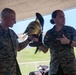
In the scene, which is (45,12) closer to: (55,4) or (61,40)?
(55,4)

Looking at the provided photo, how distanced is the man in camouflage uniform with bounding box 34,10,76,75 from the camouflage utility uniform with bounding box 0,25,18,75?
0.40 meters

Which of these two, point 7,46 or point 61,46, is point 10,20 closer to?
point 7,46

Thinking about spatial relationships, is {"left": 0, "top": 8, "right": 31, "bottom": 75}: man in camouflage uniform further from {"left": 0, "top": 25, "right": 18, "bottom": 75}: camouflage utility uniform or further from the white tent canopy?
the white tent canopy

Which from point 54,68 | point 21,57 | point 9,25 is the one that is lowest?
point 21,57

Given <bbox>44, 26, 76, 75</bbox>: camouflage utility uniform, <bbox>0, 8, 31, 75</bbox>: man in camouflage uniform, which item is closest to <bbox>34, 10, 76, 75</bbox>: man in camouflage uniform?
<bbox>44, 26, 76, 75</bbox>: camouflage utility uniform

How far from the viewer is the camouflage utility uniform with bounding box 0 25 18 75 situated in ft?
7.42

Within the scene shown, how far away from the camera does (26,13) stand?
4.75 meters

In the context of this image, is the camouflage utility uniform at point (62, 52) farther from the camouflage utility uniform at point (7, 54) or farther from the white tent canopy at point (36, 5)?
the white tent canopy at point (36, 5)

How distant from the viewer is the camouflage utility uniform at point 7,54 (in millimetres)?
2262

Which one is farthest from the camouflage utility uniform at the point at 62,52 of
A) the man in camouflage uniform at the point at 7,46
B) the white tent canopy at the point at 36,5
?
the white tent canopy at the point at 36,5

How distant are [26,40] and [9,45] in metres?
0.33

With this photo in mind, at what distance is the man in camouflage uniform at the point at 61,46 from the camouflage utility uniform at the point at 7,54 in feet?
1.31

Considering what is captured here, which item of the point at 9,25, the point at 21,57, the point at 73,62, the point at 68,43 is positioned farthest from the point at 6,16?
the point at 21,57

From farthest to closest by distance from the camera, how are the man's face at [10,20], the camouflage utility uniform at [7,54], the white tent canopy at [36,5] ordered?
the white tent canopy at [36,5], the man's face at [10,20], the camouflage utility uniform at [7,54]
